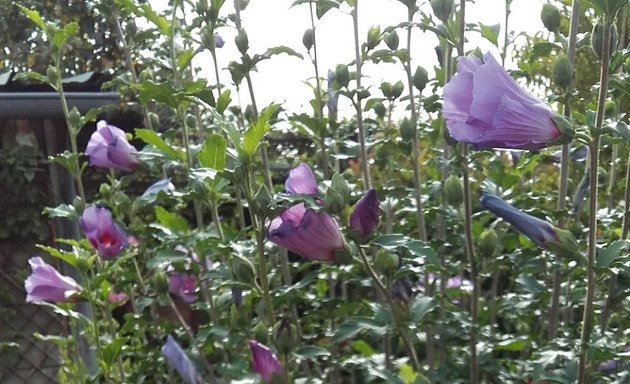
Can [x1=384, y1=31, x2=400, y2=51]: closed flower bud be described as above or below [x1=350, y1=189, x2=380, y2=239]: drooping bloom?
above

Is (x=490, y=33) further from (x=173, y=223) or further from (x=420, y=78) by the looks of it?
(x=173, y=223)

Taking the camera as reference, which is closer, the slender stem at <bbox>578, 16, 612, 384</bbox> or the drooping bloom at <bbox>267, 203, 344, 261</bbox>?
the slender stem at <bbox>578, 16, 612, 384</bbox>

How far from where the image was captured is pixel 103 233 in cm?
197

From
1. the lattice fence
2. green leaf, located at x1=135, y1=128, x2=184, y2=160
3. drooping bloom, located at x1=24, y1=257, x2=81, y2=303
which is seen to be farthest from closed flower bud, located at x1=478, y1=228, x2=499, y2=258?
the lattice fence

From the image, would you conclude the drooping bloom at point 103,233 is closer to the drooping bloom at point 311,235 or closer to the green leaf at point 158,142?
the green leaf at point 158,142

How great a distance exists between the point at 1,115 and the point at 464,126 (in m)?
1.97

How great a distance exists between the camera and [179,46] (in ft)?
7.63

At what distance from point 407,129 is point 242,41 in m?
0.36

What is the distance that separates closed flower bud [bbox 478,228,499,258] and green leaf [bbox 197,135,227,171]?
1.45 ft

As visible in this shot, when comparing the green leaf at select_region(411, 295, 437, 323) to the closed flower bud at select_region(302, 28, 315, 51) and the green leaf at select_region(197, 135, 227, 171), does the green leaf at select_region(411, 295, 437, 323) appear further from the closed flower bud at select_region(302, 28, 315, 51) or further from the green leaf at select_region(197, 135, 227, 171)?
the closed flower bud at select_region(302, 28, 315, 51)

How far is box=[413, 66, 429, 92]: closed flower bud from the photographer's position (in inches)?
72.2

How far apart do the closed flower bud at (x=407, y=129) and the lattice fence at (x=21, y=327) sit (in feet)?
7.65

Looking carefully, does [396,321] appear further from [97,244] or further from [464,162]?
[97,244]

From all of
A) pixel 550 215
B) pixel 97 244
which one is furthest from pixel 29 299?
pixel 550 215
